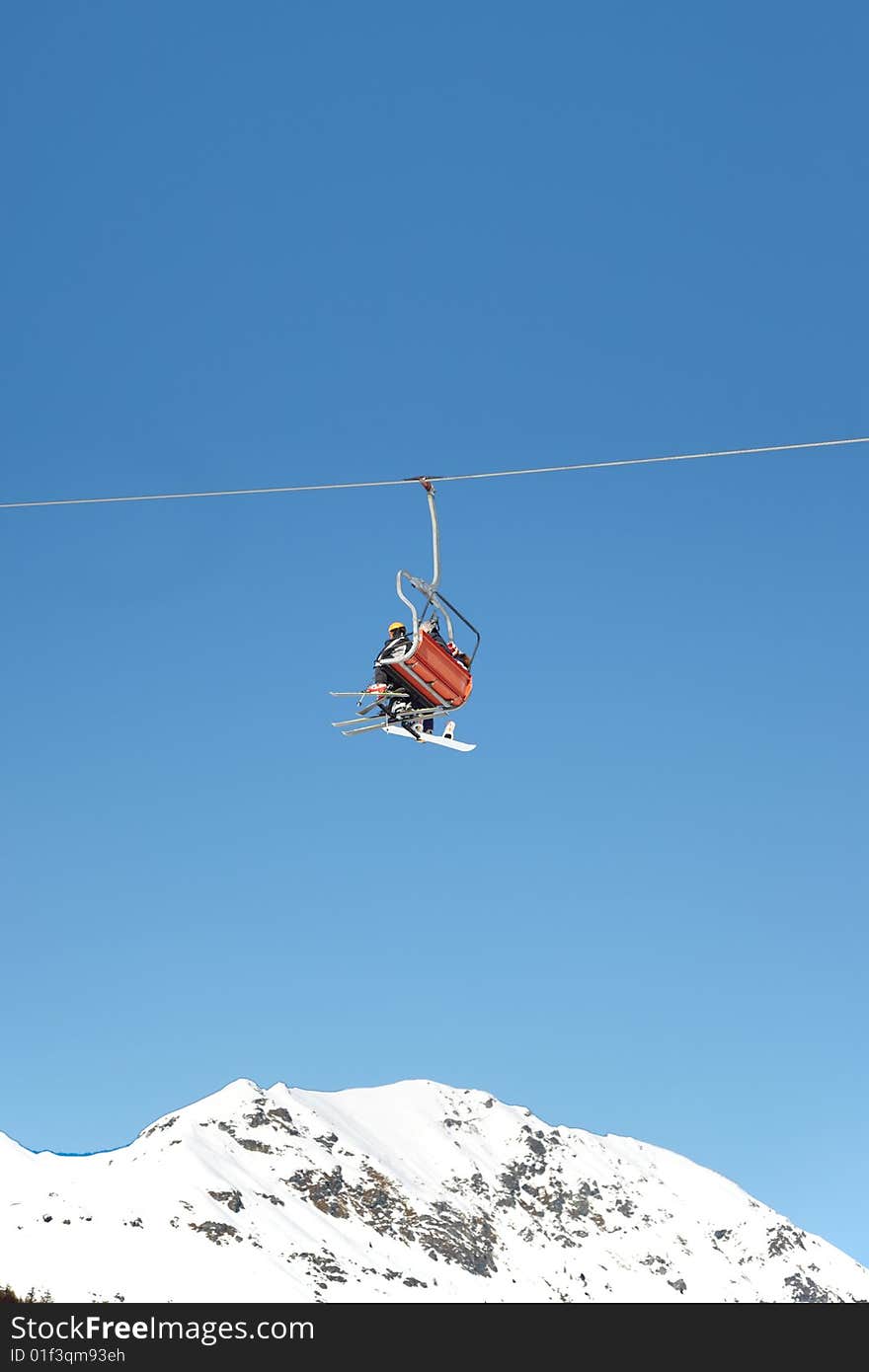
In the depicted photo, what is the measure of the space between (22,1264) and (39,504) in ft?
629

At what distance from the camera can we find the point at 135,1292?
200 meters
